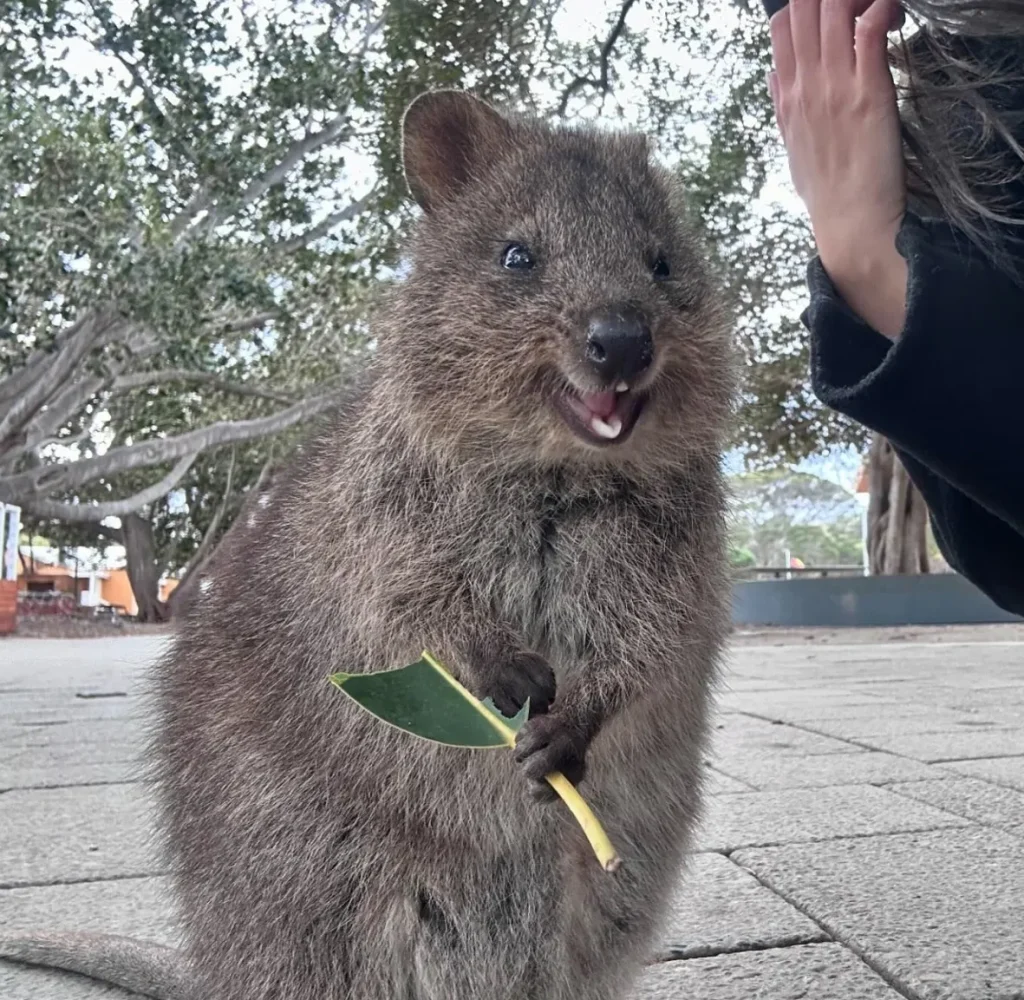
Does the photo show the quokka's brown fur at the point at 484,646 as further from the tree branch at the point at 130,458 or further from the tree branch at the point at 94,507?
the tree branch at the point at 94,507

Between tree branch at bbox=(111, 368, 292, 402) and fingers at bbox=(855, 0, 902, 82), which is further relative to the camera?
tree branch at bbox=(111, 368, 292, 402)

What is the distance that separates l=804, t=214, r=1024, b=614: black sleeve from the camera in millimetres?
1718

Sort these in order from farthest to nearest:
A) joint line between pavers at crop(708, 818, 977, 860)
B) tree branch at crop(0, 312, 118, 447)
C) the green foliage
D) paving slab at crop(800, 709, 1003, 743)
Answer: the green foliage → tree branch at crop(0, 312, 118, 447) → paving slab at crop(800, 709, 1003, 743) → joint line between pavers at crop(708, 818, 977, 860)

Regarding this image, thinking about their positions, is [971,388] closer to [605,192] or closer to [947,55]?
[947,55]

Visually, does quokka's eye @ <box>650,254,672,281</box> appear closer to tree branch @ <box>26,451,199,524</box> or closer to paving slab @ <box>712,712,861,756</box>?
paving slab @ <box>712,712,861,756</box>

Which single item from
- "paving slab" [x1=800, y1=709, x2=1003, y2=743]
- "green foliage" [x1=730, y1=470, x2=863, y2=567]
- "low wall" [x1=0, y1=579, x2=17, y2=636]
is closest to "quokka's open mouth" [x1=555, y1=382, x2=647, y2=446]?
"paving slab" [x1=800, y1=709, x2=1003, y2=743]

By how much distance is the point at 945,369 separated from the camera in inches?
67.9

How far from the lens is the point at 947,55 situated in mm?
1865

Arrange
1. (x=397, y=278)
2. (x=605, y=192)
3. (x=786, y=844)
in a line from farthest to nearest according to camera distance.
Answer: (x=786, y=844)
(x=397, y=278)
(x=605, y=192)

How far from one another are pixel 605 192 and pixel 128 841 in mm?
2122

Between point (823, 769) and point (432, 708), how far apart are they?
2.85m

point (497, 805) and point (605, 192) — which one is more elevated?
point (605, 192)

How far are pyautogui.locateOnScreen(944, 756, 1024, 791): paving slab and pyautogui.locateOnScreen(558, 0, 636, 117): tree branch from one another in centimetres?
570

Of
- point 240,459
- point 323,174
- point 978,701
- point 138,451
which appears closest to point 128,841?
point 978,701
